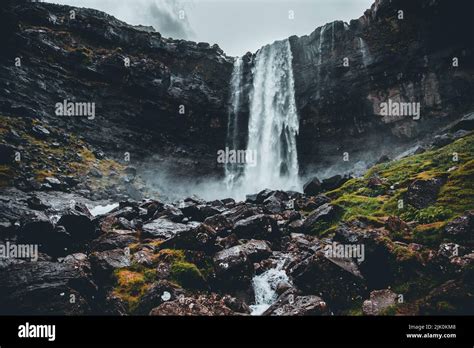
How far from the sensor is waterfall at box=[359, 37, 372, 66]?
150 feet

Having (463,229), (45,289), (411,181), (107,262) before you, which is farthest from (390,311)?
(45,289)

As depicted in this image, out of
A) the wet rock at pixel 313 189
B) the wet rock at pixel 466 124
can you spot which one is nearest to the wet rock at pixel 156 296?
the wet rock at pixel 313 189

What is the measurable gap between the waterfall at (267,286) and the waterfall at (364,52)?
35277 mm

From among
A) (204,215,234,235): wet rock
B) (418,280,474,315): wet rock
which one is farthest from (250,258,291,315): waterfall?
(418,280,474,315): wet rock

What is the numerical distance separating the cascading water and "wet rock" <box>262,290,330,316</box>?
1189 inches

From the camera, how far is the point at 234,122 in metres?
51.0

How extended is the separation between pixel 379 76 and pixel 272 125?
13.3m

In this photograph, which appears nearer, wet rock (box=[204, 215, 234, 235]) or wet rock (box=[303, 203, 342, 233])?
wet rock (box=[204, 215, 234, 235])

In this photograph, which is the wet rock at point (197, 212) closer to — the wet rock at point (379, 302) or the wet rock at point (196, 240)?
the wet rock at point (196, 240)

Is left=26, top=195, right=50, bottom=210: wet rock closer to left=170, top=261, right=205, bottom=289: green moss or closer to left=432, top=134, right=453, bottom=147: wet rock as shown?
left=170, top=261, right=205, bottom=289: green moss

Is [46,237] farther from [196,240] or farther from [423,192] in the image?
[423,192]
